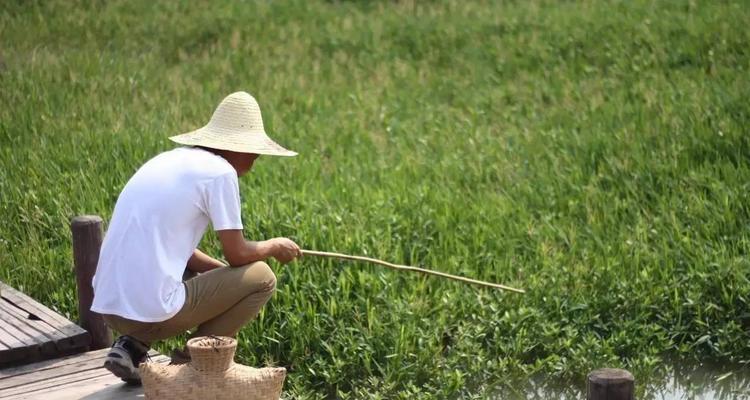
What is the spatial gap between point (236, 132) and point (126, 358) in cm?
104

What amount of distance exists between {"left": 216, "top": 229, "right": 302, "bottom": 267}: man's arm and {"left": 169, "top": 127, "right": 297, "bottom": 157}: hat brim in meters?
0.36

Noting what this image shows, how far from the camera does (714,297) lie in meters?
6.87

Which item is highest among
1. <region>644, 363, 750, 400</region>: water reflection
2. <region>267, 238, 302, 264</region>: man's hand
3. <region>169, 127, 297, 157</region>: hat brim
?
<region>169, 127, 297, 157</region>: hat brim

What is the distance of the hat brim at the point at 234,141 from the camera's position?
16.8ft

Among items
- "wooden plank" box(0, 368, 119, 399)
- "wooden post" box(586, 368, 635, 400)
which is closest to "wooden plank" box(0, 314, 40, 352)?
"wooden plank" box(0, 368, 119, 399)

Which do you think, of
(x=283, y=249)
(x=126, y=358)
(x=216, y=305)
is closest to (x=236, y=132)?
(x=283, y=249)

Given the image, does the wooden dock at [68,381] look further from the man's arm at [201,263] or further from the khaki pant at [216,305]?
the man's arm at [201,263]

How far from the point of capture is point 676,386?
21.3 feet

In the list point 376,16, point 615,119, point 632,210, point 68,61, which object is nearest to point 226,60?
point 68,61

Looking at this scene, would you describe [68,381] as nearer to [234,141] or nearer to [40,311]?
[40,311]

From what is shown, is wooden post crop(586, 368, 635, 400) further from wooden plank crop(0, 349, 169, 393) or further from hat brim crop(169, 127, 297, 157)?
wooden plank crop(0, 349, 169, 393)

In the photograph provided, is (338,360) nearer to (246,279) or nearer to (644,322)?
(246,279)

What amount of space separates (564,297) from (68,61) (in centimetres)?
559

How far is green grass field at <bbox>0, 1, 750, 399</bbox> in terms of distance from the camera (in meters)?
6.59
